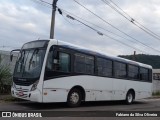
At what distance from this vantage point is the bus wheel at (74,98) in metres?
16.5

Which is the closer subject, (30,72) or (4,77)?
(30,72)

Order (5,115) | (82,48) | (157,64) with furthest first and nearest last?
(157,64)
(82,48)
(5,115)

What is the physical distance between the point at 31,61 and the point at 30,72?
0.54m

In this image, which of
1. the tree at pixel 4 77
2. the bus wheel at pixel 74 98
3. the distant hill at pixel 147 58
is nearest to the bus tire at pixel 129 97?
the bus wheel at pixel 74 98

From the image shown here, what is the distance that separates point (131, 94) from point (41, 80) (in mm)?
10051

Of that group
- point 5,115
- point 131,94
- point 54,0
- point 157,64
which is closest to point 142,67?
point 131,94

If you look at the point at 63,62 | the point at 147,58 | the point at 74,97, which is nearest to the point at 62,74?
the point at 63,62

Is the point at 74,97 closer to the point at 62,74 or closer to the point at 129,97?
the point at 62,74

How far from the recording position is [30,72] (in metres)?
15.4

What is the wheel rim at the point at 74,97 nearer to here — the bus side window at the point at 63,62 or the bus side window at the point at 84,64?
the bus side window at the point at 84,64

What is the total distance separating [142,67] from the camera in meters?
24.9

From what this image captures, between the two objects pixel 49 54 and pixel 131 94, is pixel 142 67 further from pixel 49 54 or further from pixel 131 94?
pixel 49 54

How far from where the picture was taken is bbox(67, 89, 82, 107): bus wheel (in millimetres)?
16516

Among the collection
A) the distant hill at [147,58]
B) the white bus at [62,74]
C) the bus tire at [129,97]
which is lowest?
the bus tire at [129,97]
